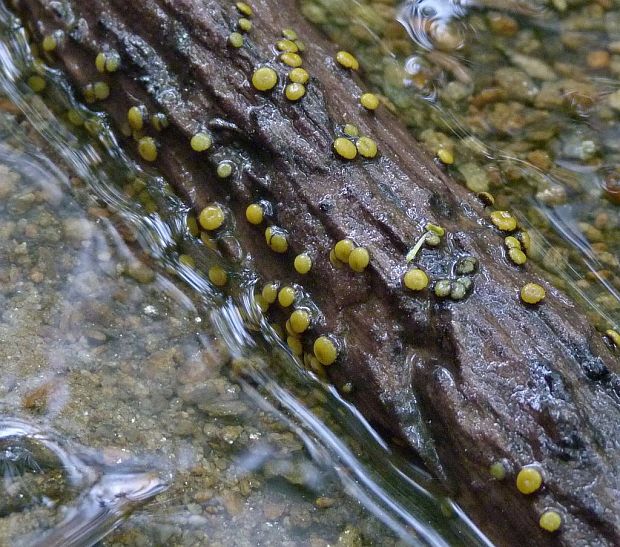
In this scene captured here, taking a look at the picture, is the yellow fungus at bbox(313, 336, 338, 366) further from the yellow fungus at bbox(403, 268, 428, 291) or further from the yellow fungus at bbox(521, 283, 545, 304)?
the yellow fungus at bbox(521, 283, 545, 304)

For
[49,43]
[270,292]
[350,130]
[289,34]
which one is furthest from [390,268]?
[49,43]

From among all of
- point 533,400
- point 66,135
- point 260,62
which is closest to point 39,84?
point 66,135

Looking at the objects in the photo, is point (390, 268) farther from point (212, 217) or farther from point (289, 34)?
point (289, 34)

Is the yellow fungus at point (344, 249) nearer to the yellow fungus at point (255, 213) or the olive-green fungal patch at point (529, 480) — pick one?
the yellow fungus at point (255, 213)

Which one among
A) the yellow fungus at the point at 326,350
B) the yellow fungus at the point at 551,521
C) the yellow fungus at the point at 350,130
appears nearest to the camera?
the yellow fungus at the point at 551,521

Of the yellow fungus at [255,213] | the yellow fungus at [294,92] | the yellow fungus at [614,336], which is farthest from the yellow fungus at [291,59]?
the yellow fungus at [614,336]

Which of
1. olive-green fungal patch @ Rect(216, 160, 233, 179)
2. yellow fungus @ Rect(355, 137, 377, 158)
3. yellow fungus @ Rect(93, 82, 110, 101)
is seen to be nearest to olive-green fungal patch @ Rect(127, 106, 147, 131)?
yellow fungus @ Rect(93, 82, 110, 101)
